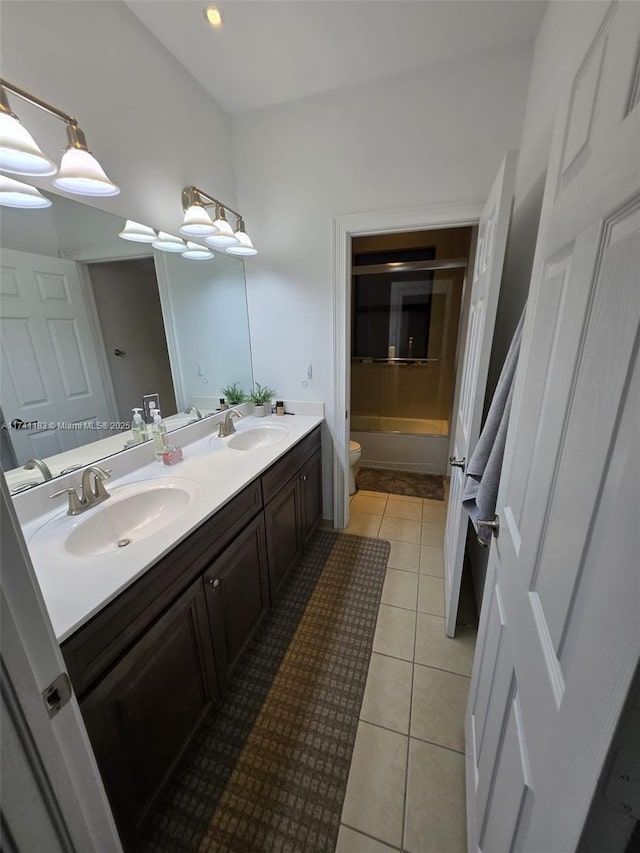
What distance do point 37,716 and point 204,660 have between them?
819 millimetres

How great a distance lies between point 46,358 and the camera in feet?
3.82

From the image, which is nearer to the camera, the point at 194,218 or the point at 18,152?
the point at 18,152

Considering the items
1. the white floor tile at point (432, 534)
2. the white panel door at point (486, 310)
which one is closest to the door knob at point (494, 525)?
the white panel door at point (486, 310)

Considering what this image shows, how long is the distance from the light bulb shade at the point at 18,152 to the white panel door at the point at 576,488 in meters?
1.34

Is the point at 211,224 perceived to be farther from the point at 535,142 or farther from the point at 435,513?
the point at 435,513

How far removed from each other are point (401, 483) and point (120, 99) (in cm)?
313

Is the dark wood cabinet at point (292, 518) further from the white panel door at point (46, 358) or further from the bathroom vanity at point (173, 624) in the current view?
the white panel door at point (46, 358)

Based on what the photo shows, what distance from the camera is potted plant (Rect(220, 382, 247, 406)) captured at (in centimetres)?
221

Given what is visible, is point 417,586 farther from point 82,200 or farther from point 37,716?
point 82,200

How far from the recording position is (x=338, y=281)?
80.0 inches

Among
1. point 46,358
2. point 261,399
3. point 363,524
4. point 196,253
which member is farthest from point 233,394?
point 363,524

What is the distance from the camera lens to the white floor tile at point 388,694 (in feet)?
4.22

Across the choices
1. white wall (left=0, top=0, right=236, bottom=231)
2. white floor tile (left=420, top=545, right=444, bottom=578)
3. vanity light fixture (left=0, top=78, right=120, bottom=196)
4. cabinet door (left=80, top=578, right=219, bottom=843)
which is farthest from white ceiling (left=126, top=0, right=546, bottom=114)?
white floor tile (left=420, top=545, right=444, bottom=578)

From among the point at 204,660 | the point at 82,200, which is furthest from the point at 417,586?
the point at 82,200
